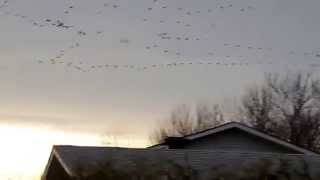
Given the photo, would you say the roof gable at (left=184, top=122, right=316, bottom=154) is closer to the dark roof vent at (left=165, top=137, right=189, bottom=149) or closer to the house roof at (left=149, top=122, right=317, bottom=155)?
the house roof at (left=149, top=122, right=317, bottom=155)

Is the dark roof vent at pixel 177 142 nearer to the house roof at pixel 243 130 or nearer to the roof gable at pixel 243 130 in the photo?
the house roof at pixel 243 130

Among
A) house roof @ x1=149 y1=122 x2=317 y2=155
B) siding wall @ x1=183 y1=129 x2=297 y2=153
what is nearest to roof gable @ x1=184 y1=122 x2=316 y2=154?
house roof @ x1=149 y1=122 x2=317 y2=155

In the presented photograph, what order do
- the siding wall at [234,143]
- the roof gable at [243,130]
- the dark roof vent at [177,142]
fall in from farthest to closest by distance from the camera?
1. the siding wall at [234,143]
2. the dark roof vent at [177,142]
3. the roof gable at [243,130]

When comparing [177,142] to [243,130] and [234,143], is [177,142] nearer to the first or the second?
[234,143]

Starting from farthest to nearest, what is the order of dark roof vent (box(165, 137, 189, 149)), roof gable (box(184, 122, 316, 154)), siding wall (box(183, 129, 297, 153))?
siding wall (box(183, 129, 297, 153)) < dark roof vent (box(165, 137, 189, 149)) < roof gable (box(184, 122, 316, 154))

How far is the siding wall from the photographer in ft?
109

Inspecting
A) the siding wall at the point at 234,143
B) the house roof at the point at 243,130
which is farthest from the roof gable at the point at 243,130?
the siding wall at the point at 234,143

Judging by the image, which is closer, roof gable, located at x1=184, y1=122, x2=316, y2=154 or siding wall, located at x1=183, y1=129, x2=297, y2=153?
roof gable, located at x1=184, y1=122, x2=316, y2=154

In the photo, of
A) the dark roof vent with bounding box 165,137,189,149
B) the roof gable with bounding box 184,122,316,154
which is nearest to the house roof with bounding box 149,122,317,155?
the roof gable with bounding box 184,122,316,154

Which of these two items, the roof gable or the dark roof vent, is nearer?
the roof gable

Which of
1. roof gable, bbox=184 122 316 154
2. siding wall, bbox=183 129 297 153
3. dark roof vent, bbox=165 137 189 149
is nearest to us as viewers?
roof gable, bbox=184 122 316 154

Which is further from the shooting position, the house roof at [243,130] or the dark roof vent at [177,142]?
the dark roof vent at [177,142]

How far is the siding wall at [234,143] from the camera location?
33.3m

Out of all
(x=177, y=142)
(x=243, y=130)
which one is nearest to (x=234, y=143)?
(x=243, y=130)
